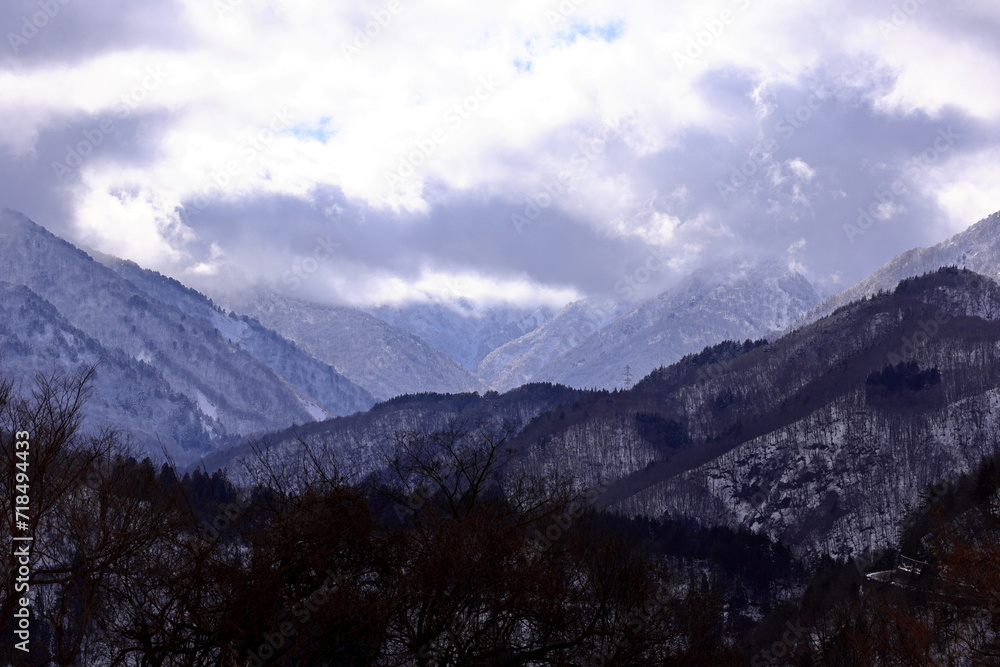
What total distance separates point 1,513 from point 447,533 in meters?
11.2

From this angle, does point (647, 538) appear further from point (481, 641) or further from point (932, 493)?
point (481, 641)

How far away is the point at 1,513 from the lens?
24266mm
